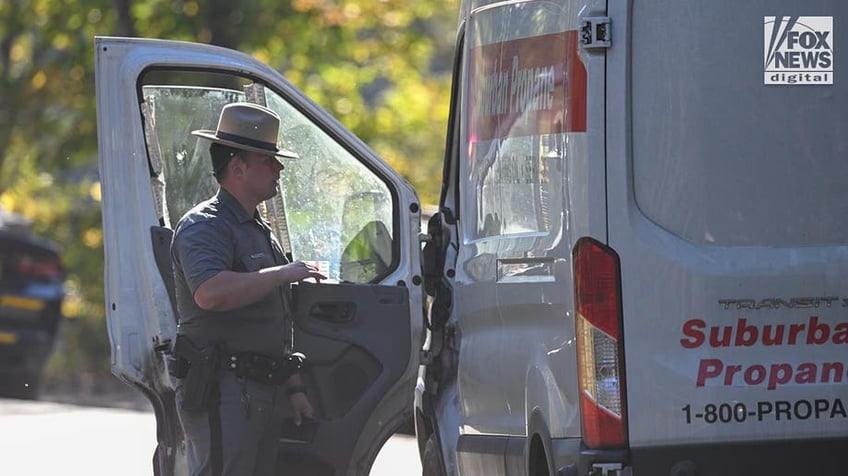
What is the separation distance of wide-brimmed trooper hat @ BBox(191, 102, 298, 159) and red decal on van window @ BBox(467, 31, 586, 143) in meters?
0.71

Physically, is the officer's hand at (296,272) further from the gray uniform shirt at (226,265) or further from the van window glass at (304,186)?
the van window glass at (304,186)

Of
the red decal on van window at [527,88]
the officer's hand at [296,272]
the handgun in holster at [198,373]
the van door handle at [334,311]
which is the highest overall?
the red decal on van window at [527,88]

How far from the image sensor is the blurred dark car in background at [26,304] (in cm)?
1627

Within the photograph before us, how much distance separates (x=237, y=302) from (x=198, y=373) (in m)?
0.29

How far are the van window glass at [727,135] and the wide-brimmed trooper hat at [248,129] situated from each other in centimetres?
160

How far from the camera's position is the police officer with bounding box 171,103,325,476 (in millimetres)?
6031

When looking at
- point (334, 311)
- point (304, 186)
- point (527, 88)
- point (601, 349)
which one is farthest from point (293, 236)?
point (601, 349)

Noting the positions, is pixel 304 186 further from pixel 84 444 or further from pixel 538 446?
pixel 84 444

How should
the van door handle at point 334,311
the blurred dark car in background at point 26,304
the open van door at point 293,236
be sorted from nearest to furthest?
the open van door at point 293,236 < the van door handle at point 334,311 < the blurred dark car in background at point 26,304

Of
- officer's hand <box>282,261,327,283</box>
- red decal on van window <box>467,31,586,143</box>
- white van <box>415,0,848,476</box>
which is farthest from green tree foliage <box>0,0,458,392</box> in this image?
white van <box>415,0,848,476</box>

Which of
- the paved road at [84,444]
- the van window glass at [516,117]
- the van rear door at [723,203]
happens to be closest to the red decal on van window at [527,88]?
the van window glass at [516,117]

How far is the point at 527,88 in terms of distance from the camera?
575cm

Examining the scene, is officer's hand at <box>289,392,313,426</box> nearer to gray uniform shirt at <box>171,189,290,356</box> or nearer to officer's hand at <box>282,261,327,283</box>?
gray uniform shirt at <box>171,189,290,356</box>

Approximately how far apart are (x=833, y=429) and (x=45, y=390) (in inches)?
536
